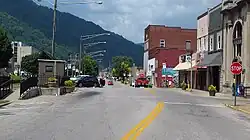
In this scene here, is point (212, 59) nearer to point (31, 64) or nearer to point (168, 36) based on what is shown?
point (168, 36)

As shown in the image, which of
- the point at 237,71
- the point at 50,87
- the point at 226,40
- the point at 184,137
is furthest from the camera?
the point at 226,40

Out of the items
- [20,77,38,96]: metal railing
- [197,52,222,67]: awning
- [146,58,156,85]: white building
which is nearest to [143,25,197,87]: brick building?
[146,58,156,85]: white building

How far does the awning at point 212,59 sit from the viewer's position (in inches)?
2037

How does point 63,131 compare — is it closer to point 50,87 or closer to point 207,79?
point 50,87

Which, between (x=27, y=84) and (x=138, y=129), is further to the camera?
(x=27, y=84)

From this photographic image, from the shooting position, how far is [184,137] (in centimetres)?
1357

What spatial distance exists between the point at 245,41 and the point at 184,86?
21422 mm

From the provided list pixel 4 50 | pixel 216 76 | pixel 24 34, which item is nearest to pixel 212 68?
pixel 216 76

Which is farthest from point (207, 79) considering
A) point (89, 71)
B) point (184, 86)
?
point (89, 71)

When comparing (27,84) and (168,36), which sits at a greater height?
(168,36)

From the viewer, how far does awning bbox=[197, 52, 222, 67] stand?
2037 inches

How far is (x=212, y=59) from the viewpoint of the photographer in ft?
176

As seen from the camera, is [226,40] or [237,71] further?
[226,40]

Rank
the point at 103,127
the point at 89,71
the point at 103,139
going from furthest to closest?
the point at 89,71 → the point at 103,127 → the point at 103,139
